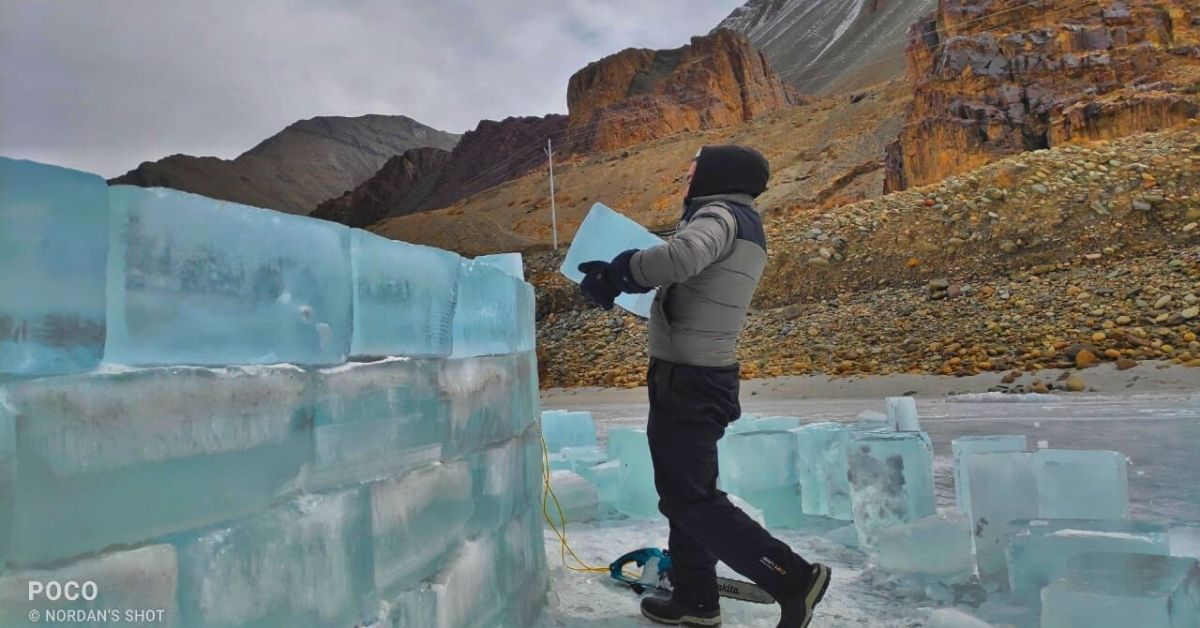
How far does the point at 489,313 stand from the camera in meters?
2.11

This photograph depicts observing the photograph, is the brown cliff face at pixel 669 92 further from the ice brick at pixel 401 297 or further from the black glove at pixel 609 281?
the ice brick at pixel 401 297

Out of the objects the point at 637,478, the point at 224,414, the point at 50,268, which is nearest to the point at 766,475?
the point at 637,478

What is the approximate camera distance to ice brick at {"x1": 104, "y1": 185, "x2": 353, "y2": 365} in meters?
1.03

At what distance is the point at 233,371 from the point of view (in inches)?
45.8

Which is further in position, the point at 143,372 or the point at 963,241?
the point at 963,241

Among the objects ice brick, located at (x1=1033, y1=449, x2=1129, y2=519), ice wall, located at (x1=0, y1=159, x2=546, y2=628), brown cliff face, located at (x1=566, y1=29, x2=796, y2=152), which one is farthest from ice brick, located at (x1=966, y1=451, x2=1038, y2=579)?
brown cliff face, located at (x1=566, y1=29, x2=796, y2=152)

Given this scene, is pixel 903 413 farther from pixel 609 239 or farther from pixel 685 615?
pixel 685 615

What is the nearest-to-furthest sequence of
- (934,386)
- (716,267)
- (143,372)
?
(143,372)
(716,267)
(934,386)

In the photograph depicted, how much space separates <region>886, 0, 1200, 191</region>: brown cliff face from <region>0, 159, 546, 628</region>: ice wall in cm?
2114

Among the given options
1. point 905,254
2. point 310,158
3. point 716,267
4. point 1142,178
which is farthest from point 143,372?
point 310,158

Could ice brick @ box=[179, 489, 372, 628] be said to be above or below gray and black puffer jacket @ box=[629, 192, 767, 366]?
below

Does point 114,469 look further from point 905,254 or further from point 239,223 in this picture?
point 905,254

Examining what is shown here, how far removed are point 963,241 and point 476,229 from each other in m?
21.4

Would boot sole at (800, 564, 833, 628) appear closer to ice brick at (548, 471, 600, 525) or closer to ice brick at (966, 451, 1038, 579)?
ice brick at (966, 451, 1038, 579)
